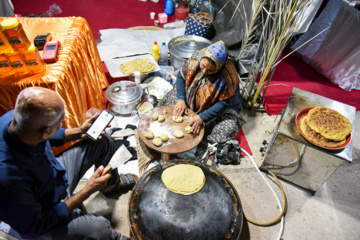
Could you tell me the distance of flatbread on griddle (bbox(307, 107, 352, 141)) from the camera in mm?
1915

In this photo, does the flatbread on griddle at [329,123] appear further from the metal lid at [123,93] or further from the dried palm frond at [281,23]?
the metal lid at [123,93]

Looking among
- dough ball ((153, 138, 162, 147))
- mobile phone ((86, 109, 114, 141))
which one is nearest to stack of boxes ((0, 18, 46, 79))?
mobile phone ((86, 109, 114, 141))

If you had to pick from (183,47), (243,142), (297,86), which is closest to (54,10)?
(183,47)

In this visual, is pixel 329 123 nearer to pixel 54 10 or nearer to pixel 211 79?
pixel 211 79

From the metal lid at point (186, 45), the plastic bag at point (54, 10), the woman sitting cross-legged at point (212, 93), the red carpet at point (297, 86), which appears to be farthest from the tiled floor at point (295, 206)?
the plastic bag at point (54, 10)

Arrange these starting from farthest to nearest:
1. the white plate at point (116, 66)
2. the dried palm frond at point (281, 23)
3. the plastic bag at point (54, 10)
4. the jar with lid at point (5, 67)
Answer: the plastic bag at point (54, 10), the white plate at point (116, 66), the dried palm frond at point (281, 23), the jar with lid at point (5, 67)

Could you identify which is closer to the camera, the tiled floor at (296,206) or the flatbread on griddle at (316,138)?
the flatbread on griddle at (316,138)

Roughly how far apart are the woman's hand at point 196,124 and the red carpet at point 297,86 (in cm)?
147

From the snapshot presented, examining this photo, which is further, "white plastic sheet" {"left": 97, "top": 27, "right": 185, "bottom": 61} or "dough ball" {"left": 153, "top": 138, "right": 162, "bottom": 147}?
"white plastic sheet" {"left": 97, "top": 27, "right": 185, "bottom": 61}

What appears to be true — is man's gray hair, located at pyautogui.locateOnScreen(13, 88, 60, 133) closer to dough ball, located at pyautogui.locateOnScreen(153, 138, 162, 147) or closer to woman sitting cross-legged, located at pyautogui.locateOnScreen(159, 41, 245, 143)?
dough ball, located at pyautogui.locateOnScreen(153, 138, 162, 147)

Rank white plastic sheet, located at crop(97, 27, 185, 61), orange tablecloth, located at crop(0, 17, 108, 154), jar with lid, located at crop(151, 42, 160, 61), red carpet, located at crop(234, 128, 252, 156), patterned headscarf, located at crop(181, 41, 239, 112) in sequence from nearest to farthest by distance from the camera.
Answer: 1. orange tablecloth, located at crop(0, 17, 108, 154)
2. patterned headscarf, located at crop(181, 41, 239, 112)
3. red carpet, located at crop(234, 128, 252, 156)
4. jar with lid, located at crop(151, 42, 160, 61)
5. white plastic sheet, located at crop(97, 27, 185, 61)

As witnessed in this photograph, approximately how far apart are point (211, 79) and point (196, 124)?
54 centimetres

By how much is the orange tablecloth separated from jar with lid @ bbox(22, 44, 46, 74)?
6 cm

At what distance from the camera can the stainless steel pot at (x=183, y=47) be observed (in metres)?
3.42
